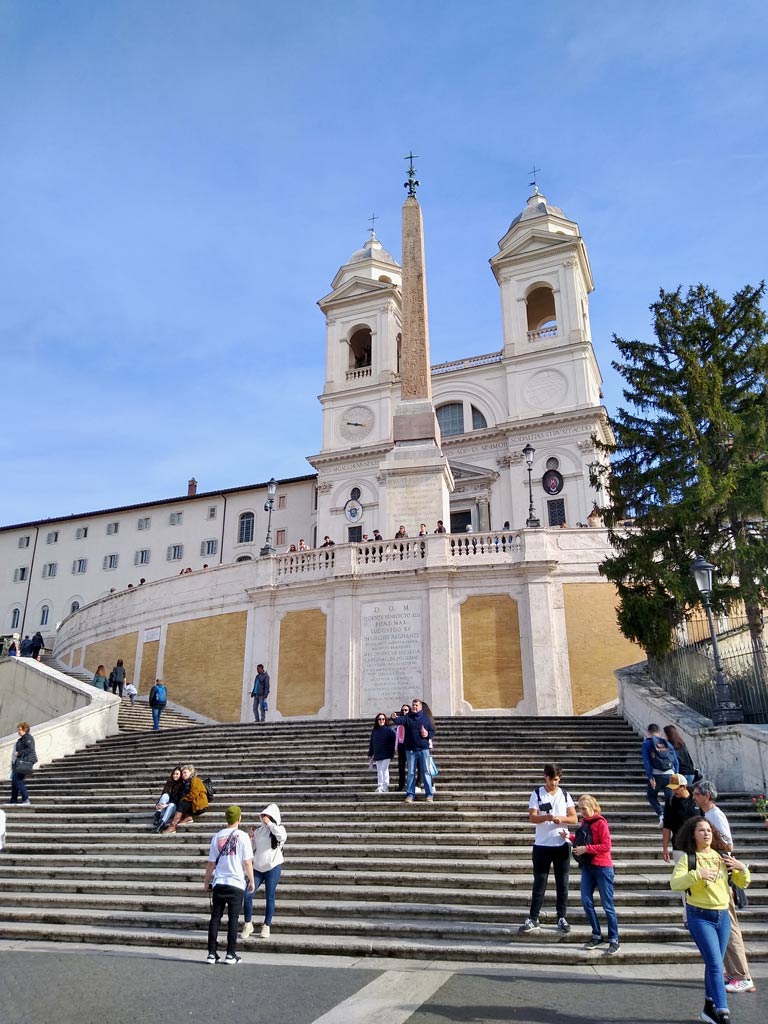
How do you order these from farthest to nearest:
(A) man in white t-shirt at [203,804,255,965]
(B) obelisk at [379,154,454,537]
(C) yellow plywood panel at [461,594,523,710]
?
(B) obelisk at [379,154,454,537] → (C) yellow plywood panel at [461,594,523,710] → (A) man in white t-shirt at [203,804,255,965]

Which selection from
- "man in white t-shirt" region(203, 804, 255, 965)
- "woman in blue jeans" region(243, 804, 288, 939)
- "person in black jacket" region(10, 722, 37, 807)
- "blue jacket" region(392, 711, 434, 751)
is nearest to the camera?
"man in white t-shirt" region(203, 804, 255, 965)

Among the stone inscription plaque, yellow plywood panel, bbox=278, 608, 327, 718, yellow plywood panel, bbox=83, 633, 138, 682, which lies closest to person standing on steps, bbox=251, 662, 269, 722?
yellow plywood panel, bbox=278, 608, 327, 718

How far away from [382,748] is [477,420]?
31.3m

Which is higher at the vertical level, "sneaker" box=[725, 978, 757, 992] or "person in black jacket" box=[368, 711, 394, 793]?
"person in black jacket" box=[368, 711, 394, 793]

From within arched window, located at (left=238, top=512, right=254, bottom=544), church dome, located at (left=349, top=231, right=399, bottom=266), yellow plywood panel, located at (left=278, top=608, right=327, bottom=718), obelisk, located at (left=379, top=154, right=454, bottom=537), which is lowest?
yellow plywood panel, located at (left=278, top=608, right=327, bottom=718)

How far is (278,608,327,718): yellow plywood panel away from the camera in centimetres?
2192

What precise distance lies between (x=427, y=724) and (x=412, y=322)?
19.1 meters

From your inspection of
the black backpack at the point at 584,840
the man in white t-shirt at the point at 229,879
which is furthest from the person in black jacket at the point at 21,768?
the black backpack at the point at 584,840

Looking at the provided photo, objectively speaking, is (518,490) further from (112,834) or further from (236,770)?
(112,834)

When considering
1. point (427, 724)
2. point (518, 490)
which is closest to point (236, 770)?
point (427, 724)

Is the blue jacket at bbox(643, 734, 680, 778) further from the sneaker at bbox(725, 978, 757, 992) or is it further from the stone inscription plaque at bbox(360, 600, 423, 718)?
the stone inscription plaque at bbox(360, 600, 423, 718)

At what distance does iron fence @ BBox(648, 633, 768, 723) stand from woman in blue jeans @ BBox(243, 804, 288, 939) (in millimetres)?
8026

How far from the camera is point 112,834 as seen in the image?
455 inches

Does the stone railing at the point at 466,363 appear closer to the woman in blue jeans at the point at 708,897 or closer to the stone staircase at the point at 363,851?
the stone staircase at the point at 363,851
